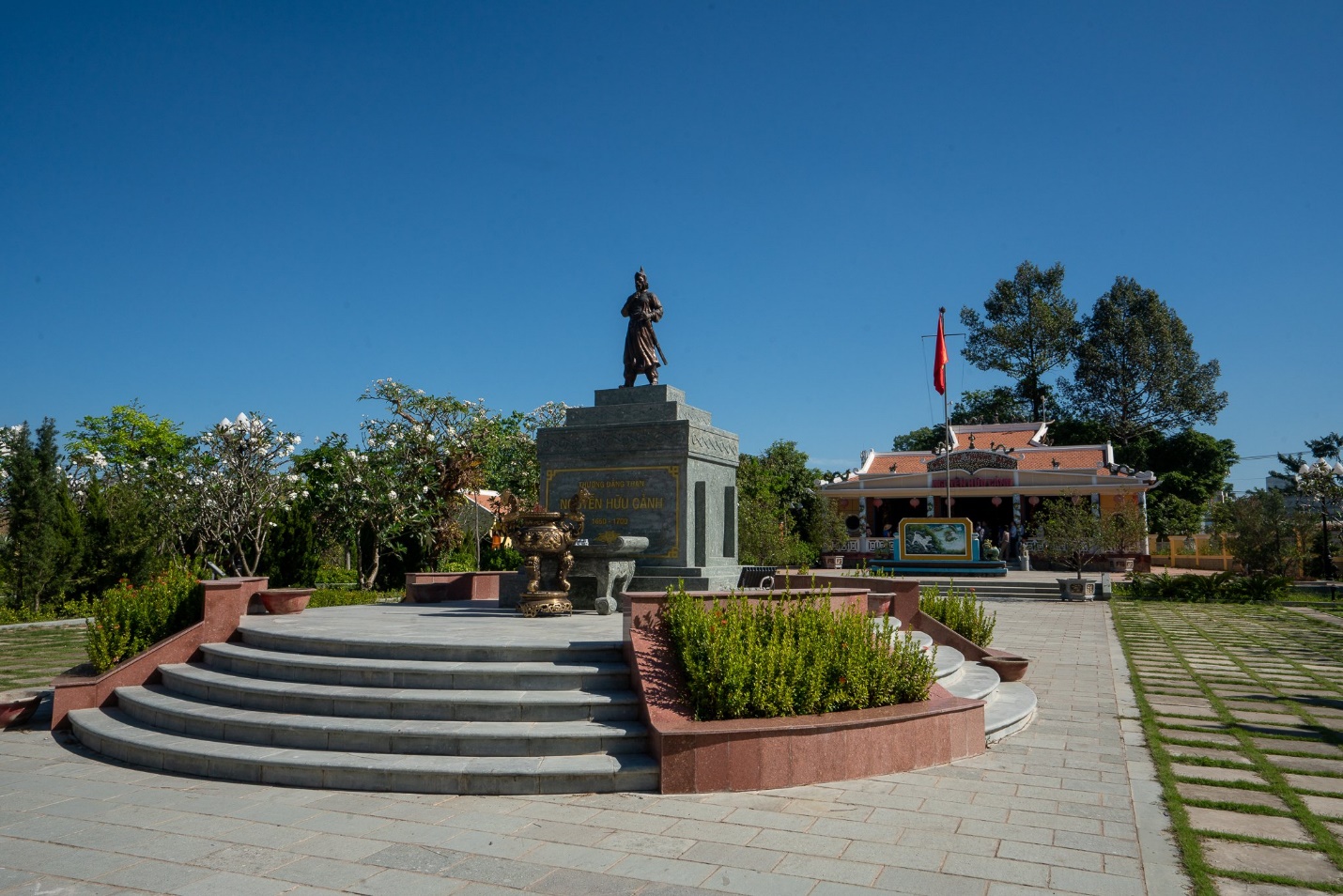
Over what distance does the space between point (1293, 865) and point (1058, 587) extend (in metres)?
23.3

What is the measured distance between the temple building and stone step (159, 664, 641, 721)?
32.6 meters

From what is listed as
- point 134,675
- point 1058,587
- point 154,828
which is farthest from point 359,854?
point 1058,587

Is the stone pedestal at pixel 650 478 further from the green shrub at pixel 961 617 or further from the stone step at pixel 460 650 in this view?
the stone step at pixel 460 650

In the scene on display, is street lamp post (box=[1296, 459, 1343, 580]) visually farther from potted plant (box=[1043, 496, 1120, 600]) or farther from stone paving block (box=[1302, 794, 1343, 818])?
stone paving block (box=[1302, 794, 1343, 818])

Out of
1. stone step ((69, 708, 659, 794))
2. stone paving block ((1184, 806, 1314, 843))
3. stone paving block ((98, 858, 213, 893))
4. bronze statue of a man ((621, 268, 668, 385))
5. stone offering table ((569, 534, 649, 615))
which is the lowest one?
stone paving block ((98, 858, 213, 893))

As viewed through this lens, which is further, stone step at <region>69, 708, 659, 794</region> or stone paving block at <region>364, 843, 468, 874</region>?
stone step at <region>69, 708, 659, 794</region>

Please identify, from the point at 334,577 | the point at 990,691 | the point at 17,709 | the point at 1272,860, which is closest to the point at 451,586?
the point at 17,709

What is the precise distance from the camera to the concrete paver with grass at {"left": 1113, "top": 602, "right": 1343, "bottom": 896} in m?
4.88

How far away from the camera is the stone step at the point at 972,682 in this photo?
342 inches

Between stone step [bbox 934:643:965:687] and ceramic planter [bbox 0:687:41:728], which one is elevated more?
stone step [bbox 934:643:965:687]

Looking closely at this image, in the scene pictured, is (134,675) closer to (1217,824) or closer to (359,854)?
(359,854)

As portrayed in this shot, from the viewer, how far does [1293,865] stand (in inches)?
190

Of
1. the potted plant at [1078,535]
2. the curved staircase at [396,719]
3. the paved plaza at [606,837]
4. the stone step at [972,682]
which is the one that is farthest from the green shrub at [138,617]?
the potted plant at [1078,535]

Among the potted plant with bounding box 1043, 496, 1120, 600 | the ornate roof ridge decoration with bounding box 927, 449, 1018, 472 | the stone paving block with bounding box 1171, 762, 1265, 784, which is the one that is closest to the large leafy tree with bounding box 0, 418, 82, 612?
the stone paving block with bounding box 1171, 762, 1265, 784
